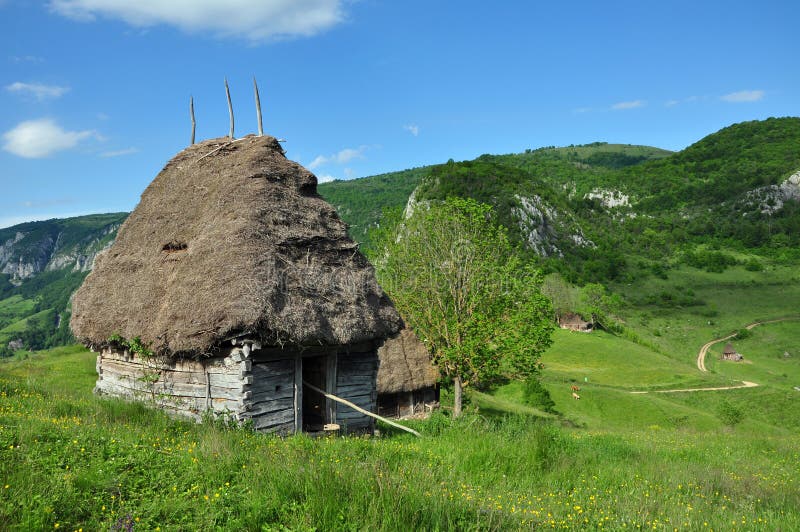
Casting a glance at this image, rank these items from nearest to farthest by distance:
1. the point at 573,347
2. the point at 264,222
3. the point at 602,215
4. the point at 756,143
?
the point at 264,222
the point at 573,347
the point at 602,215
the point at 756,143

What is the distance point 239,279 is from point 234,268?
1.19 ft

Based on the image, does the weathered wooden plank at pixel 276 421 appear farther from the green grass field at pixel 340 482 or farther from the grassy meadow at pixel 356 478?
the green grass field at pixel 340 482

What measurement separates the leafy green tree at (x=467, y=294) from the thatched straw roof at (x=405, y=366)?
0.61 meters

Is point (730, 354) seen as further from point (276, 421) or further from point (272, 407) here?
point (272, 407)

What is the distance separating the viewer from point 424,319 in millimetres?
20359

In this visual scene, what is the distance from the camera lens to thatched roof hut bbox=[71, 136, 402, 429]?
396 inches

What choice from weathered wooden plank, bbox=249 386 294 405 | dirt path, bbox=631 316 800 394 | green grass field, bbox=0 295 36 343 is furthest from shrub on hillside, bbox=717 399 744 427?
green grass field, bbox=0 295 36 343

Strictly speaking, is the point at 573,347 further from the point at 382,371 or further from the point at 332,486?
the point at 332,486

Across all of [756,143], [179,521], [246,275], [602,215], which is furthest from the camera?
[756,143]

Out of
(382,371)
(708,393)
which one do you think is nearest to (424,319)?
(382,371)

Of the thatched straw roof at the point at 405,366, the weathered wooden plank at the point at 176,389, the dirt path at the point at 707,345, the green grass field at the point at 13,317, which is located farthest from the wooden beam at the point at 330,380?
the green grass field at the point at 13,317

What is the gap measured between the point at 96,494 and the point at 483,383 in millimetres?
16816

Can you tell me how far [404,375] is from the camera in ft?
67.9

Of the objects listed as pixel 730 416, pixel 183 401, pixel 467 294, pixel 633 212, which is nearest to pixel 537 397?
pixel 730 416
